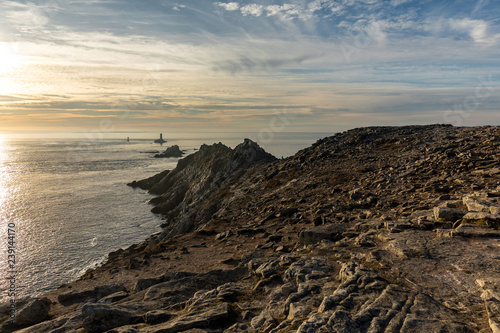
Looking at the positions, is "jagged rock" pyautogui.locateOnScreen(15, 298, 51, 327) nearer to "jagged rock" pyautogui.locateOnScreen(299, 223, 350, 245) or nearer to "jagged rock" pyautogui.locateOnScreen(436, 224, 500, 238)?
"jagged rock" pyautogui.locateOnScreen(299, 223, 350, 245)

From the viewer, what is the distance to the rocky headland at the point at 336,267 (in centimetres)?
793

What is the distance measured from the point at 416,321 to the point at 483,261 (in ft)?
15.0

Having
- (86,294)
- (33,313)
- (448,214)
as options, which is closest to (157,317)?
(33,313)

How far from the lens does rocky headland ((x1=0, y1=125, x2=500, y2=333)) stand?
793 centimetres

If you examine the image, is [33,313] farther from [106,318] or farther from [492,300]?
[492,300]

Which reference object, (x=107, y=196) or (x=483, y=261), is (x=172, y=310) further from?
(x=107, y=196)

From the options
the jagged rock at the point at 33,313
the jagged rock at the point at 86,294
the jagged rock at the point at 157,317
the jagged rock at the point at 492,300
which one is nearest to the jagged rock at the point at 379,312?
the jagged rock at the point at 492,300

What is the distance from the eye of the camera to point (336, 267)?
36.9 ft

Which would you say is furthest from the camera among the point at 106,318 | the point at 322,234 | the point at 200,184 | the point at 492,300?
the point at 200,184

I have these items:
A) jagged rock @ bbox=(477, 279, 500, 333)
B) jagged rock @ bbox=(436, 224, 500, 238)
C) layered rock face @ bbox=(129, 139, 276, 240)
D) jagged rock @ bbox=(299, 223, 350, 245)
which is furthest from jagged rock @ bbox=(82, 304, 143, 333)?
layered rock face @ bbox=(129, 139, 276, 240)

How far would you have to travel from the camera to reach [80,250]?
118 ft

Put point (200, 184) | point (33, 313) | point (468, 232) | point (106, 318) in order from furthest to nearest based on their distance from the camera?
point (200, 184) → point (33, 313) → point (468, 232) → point (106, 318)

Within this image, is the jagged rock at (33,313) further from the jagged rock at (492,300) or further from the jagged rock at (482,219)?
the jagged rock at (482,219)

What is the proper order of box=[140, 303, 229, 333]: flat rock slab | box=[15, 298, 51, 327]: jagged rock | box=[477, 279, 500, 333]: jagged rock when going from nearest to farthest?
box=[477, 279, 500, 333]: jagged rock < box=[140, 303, 229, 333]: flat rock slab < box=[15, 298, 51, 327]: jagged rock
